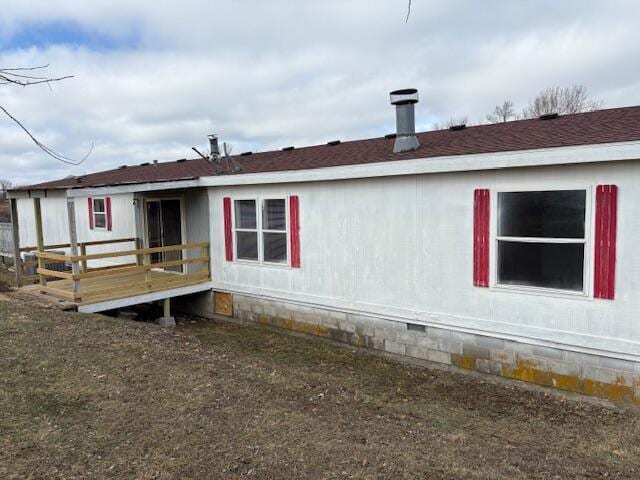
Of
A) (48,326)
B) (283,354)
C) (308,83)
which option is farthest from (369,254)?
(308,83)

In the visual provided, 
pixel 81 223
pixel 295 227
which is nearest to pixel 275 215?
pixel 295 227

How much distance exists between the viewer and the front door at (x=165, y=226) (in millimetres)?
11703

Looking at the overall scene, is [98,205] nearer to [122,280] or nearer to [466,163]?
[122,280]

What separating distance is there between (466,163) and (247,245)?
5.08 m

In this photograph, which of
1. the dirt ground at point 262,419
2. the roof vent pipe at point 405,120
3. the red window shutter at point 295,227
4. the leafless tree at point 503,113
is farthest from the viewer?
the leafless tree at point 503,113

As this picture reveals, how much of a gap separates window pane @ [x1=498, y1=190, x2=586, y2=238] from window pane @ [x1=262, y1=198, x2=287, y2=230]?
4234 millimetres

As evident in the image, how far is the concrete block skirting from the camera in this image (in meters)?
5.77

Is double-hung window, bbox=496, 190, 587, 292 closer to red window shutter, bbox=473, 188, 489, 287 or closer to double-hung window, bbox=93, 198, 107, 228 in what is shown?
red window shutter, bbox=473, 188, 489, 287

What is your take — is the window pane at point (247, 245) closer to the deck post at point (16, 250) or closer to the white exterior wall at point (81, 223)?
the white exterior wall at point (81, 223)

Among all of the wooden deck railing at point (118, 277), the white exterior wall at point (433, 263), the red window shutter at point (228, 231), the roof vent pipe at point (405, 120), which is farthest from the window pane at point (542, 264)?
the wooden deck railing at point (118, 277)

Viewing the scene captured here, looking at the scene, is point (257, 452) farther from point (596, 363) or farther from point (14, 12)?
point (596, 363)

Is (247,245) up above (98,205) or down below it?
below

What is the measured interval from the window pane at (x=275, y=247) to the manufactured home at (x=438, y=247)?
0.11 feet

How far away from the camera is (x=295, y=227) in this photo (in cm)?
905
